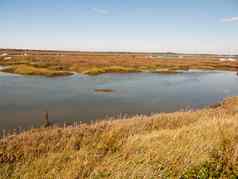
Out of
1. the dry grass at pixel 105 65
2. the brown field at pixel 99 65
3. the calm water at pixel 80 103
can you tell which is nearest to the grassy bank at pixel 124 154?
the calm water at pixel 80 103

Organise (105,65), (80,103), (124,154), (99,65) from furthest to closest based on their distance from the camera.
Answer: (105,65)
(99,65)
(80,103)
(124,154)

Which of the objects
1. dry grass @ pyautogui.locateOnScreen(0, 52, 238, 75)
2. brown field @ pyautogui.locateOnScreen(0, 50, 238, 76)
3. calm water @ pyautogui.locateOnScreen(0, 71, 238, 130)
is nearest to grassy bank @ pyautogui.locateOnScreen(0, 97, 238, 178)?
calm water @ pyautogui.locateOnScreen(0, 71, 238, 130)

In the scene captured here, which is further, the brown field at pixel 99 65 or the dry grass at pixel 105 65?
the dry grass at pixel 105 65

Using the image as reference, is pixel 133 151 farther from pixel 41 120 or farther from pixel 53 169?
pixel 41 120

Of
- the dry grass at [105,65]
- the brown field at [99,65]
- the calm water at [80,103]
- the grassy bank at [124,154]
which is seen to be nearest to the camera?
the grassy bank at [124,154]

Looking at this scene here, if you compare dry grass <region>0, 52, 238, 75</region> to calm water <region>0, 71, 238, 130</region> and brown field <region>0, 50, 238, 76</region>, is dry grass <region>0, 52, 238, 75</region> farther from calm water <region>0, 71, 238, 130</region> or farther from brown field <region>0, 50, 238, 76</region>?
calm water <region>0, 71, 238, 130</region>

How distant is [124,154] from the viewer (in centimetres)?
514

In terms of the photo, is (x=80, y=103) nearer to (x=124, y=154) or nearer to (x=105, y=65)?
(x=124, y=154)

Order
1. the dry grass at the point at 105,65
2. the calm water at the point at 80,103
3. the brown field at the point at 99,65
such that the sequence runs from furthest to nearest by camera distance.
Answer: the dry grass at the point at 105,65 → the brown field at the point at 99,65 → the calm water at the point at 80,103

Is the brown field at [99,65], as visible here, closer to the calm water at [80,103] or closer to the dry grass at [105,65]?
the dry grass at [105,65]

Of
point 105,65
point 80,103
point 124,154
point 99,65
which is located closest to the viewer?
point 124,154

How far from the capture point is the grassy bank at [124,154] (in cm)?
446

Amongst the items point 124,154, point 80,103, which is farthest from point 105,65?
point 124,154

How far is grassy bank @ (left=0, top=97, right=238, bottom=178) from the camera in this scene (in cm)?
446
